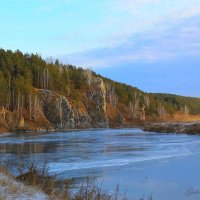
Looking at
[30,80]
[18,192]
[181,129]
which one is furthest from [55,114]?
[18,192]

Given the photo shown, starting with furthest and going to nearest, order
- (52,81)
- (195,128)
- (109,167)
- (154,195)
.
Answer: (52,81) < (195,128) < (109,167) < (154,195)

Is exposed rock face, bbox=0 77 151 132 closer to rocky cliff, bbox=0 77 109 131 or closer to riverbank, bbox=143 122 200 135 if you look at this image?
rocky cliff, bbox=0 77 109 131

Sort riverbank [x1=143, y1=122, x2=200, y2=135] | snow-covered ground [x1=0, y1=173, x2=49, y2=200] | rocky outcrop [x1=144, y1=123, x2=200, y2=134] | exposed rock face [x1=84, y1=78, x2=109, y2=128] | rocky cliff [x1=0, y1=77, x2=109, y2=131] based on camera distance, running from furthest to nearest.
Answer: exposed rock face [x1=84, y1=78, x2=109, y2=128] → rocky cliff [x1=0, y1=77, x2=109, y2=131] → rocky outcrop [x1=144, y1=123, x2=200, y2=134] → riverbank [x1=143, y1=122, x2=200, y2=135] → snow-covered ground [x1=0, y1=173, x2=49, y2=200]

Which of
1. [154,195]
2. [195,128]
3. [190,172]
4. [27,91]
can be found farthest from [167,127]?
[154,195]

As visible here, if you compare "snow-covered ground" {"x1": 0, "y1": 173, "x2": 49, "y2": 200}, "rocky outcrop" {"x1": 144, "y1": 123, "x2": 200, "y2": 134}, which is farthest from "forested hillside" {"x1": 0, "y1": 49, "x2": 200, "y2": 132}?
"snow-covered ground" {"x1": 0, "y1": 173, "x2": 49, "y2": 200}

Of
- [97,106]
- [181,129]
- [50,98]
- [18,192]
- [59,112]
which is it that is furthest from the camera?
[97,106]

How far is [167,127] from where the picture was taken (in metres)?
96.3

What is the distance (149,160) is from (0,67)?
122101mm

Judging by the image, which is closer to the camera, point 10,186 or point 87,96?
point 10,186

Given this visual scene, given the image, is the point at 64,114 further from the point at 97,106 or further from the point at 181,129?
the point at 181,129

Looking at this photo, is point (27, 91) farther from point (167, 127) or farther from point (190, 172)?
point (190, 172)

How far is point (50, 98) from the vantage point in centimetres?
14275

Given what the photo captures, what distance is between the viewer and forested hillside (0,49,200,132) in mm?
130500

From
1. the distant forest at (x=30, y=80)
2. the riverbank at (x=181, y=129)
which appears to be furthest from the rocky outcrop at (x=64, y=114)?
the riverbank at (x=181, y=129)
